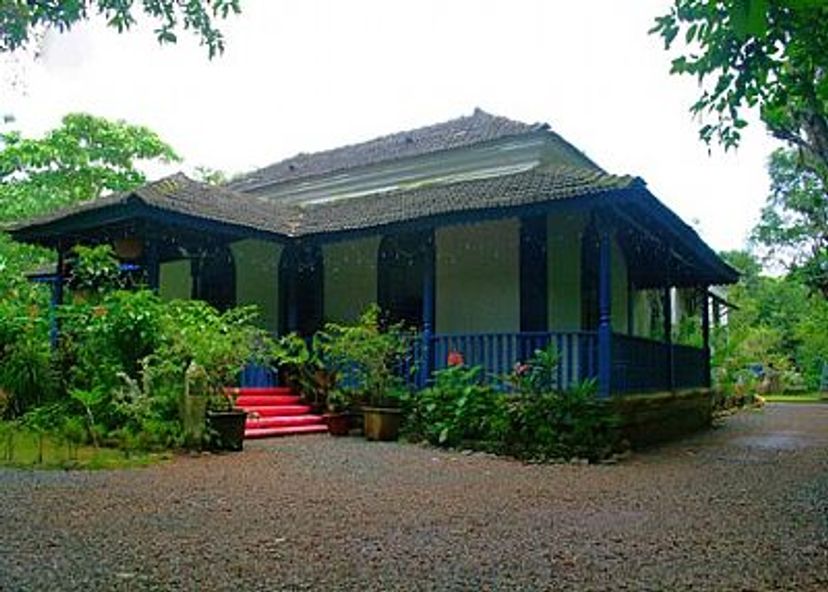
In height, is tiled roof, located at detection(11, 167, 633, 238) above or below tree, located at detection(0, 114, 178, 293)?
below

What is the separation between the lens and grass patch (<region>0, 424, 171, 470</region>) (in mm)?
8344

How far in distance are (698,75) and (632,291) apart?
11470 millimetres

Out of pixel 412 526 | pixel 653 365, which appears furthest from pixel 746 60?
pixel 653 365

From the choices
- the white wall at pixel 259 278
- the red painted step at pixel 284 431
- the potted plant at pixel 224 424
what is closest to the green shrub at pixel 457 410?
the red painted step at pixel 284 431

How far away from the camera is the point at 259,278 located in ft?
51.3

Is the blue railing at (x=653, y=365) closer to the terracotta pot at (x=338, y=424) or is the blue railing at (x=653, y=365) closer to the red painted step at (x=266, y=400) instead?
the terracotta pot at (x=338, y=424)

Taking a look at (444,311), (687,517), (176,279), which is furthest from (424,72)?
(176,279)

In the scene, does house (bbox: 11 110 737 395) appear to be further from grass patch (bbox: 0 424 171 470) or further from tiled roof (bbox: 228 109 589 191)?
grass patch (bbox: 0 424 171 470)

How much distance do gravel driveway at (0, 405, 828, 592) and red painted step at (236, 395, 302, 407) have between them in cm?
275

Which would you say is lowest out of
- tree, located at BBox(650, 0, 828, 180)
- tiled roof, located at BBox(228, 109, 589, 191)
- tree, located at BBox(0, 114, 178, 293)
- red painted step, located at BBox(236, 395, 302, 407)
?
red painted step, located at BBox(236, 395, 302, 407)

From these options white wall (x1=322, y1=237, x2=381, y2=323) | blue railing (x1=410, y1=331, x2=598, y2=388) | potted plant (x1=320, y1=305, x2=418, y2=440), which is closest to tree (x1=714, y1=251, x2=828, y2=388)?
white wall (x1=322, y1=237, x2=381, y2=323)

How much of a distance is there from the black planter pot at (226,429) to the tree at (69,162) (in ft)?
59.2

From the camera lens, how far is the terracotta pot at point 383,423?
37.8 feet

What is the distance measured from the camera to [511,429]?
1016 cm
